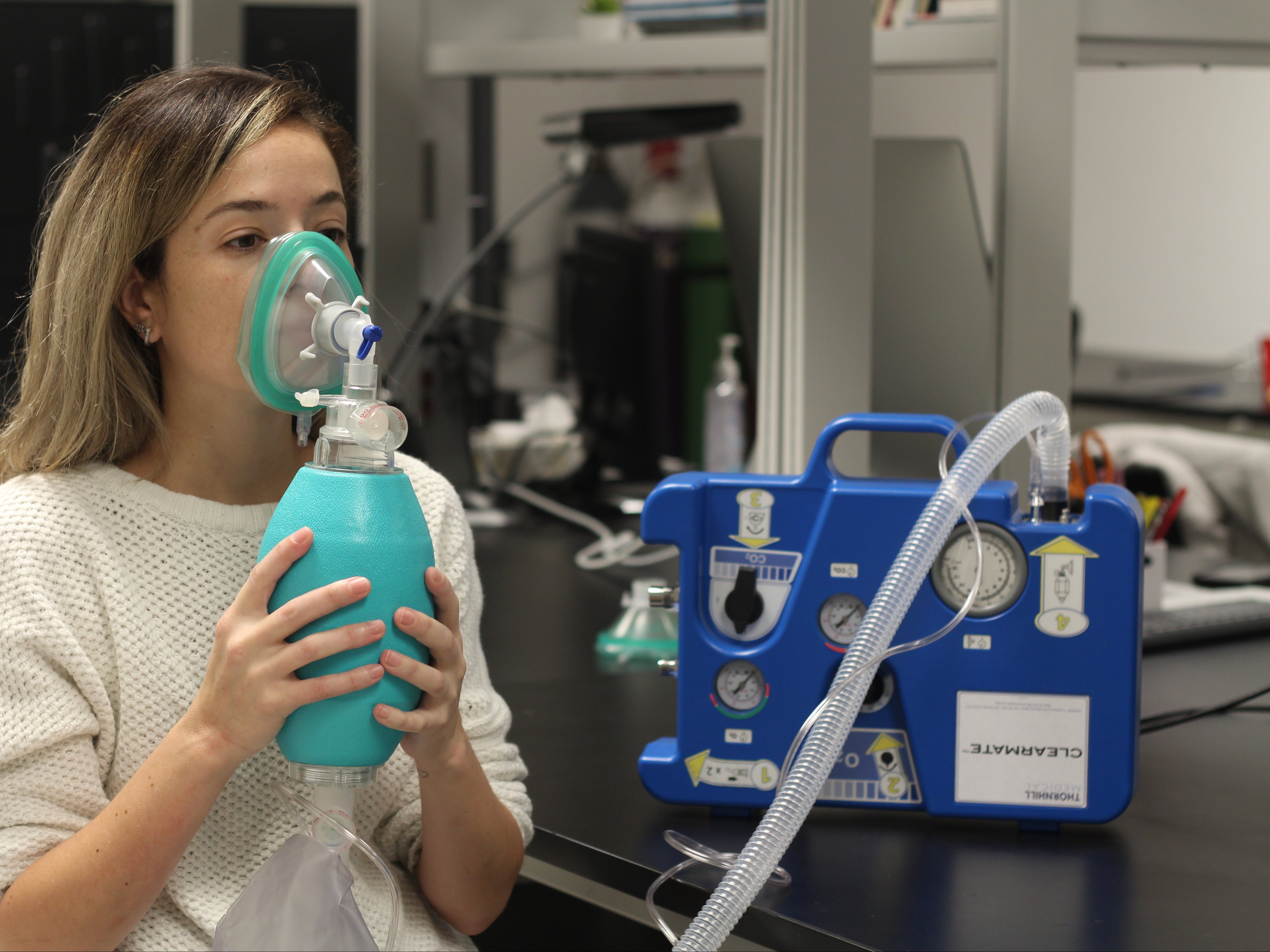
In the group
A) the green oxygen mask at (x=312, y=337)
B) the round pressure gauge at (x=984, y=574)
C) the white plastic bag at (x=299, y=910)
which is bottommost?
the white plastic bag at (x=299, y=910)

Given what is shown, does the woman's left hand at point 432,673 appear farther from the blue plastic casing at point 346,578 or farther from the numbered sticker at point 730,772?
the numbered sticker at point 730,772

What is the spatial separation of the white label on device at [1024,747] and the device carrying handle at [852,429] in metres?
0.18

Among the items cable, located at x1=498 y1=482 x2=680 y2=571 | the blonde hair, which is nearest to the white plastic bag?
the blonde hair

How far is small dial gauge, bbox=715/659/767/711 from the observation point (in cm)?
95

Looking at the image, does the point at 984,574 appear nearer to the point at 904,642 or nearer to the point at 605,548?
the point at 904,642

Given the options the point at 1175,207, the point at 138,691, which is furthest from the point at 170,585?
the point at 1175,207

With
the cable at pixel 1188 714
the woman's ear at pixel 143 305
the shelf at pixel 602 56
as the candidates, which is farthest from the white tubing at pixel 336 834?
the shelf at pixel 602 56

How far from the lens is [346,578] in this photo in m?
0.71

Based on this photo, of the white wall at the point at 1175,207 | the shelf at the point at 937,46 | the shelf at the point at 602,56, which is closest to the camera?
the shelf at the point at 937,46

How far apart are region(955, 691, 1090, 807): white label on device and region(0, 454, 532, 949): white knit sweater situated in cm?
32

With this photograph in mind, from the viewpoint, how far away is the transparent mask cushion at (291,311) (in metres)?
0.81

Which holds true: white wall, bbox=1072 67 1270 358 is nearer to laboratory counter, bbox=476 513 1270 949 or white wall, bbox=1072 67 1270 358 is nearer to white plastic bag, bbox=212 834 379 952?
laboratory counter, bbox=476 513 1270 949

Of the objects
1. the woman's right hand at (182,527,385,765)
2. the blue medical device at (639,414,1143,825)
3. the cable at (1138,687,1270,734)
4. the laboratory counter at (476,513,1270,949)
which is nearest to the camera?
the woman's right hand at (182,527,385,765)

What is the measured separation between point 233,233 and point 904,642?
532 mm
